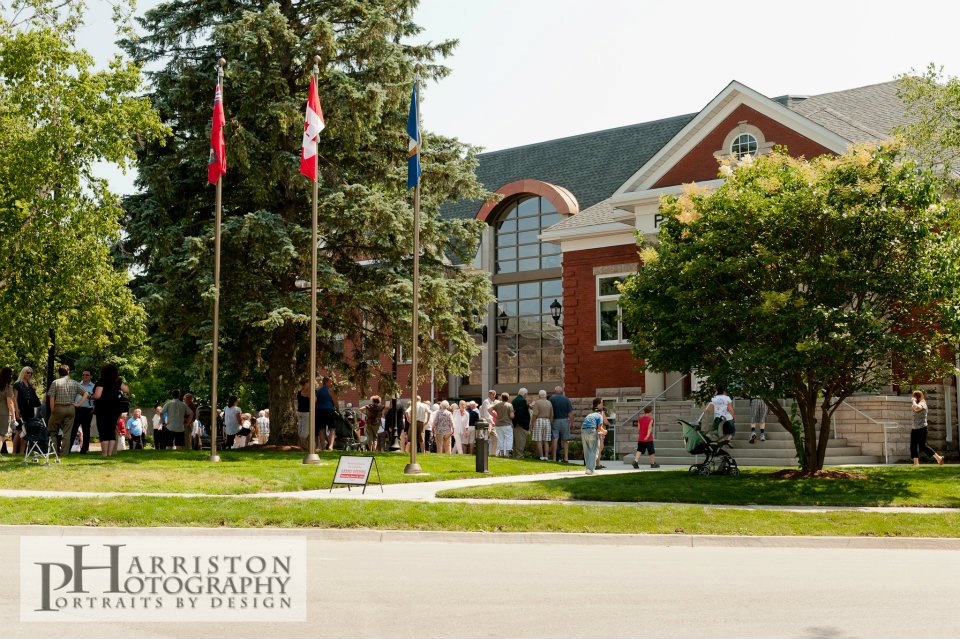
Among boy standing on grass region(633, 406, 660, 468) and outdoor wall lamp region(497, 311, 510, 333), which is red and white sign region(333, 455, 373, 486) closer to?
boy standing on grass region(633, 406, 660, 468)

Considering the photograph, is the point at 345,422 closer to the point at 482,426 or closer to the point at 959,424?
the point at 482,426

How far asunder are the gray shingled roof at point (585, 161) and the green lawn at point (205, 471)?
1901cm

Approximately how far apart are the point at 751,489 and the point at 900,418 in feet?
35.1

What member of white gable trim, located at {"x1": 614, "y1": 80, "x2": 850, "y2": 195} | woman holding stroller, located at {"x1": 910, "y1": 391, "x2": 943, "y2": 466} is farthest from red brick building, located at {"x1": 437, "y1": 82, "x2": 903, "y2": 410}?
woman holding stroller, located at {"x1": 910, "y1": 391, "x2": 943, "y2": 466}

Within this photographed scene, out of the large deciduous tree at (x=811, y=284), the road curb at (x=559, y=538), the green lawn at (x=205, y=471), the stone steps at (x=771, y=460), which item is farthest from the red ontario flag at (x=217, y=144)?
the road curb at (x=559, y=538)

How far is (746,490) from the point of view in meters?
17.6

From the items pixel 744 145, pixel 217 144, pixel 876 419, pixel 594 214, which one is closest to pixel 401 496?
pixel 217 144

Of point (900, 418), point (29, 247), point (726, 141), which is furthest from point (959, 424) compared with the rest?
point (29, 247)

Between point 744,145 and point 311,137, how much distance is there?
49.5ft

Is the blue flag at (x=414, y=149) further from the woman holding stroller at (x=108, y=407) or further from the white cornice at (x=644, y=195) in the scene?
the white cornice at (x=644, y=195)

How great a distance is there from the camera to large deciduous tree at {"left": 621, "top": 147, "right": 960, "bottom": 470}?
59.9ft

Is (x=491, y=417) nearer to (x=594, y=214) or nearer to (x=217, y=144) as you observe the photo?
(x=217, y=144)

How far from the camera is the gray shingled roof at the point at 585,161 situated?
41.9 meters

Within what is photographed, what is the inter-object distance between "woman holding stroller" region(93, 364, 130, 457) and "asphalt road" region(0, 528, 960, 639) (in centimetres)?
1046
